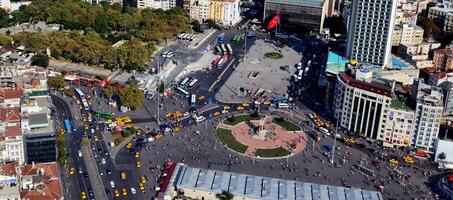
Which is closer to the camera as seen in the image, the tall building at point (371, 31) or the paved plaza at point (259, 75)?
the paved plaza at point (259, 75)

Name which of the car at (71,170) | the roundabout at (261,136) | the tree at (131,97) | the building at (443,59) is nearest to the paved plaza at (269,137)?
the roundabout at (261,136)

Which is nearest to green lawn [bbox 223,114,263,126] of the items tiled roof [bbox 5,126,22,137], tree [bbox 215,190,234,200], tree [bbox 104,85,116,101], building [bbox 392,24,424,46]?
tree [bbox 104,85,116,101]

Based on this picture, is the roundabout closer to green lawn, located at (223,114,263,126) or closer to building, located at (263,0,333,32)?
green lawn, located at (223,114,263,126)

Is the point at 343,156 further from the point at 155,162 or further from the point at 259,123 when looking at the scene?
the point at 155,162

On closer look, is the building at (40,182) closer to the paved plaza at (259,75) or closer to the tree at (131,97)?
the tree at (131,97)

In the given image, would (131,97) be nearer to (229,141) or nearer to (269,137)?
(229,141)
